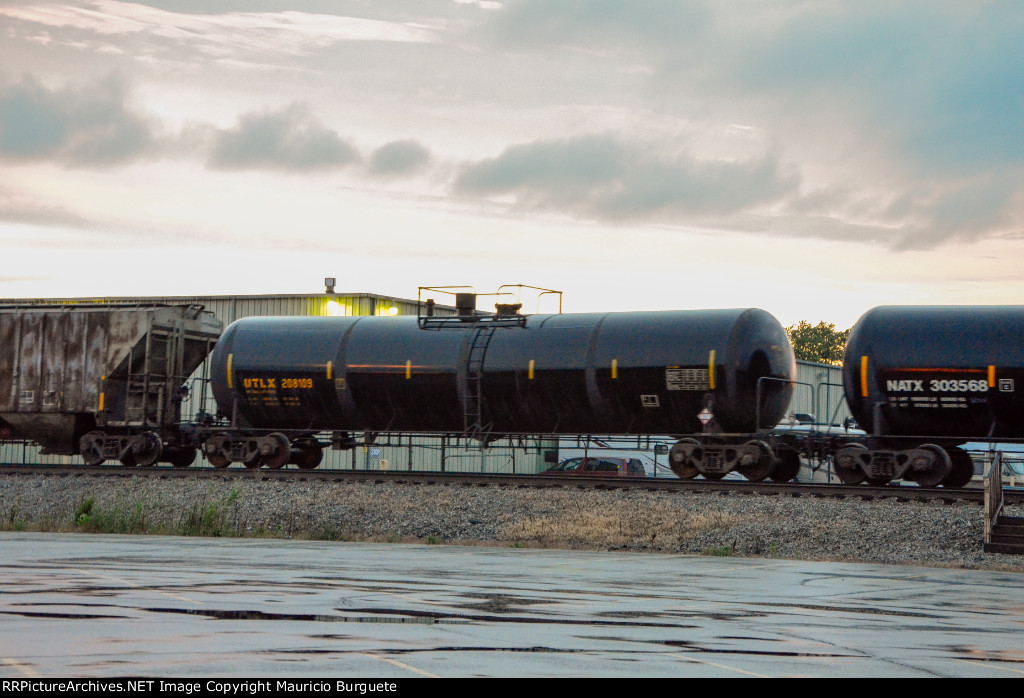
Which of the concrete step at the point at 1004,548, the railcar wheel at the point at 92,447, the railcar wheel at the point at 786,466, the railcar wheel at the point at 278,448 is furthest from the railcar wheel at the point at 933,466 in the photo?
the railcar wheel at the point at 92,447

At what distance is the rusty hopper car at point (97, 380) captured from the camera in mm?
25844

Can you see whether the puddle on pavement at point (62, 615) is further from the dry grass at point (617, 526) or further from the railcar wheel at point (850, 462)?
the railcar wheel at point (850, 462)

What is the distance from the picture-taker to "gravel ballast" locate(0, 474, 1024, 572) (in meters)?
16.5

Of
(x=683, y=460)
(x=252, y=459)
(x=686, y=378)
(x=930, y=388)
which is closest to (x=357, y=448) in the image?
(x=252, y=459)

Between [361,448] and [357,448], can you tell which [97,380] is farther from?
[357,448]

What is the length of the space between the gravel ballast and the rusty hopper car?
9.74ft

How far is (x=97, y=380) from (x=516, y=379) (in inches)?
411

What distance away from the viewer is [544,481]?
20.9 metres

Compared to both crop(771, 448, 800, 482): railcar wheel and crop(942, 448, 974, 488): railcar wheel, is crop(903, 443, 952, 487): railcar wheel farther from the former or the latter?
crop(771, 448, 800, 482): railcar wheel

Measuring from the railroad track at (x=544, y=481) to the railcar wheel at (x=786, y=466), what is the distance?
7.47 feet

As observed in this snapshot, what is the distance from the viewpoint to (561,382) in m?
21.8

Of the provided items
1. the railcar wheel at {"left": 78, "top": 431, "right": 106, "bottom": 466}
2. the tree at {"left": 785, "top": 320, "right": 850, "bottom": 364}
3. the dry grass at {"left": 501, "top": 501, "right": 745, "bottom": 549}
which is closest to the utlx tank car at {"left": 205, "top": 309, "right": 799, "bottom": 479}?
the railcar wheel at {"left": 78, "top": 431, "right": 106, "bottom": 466}
